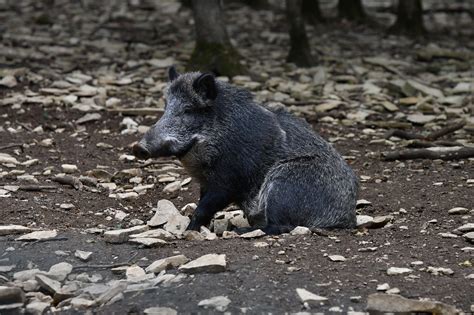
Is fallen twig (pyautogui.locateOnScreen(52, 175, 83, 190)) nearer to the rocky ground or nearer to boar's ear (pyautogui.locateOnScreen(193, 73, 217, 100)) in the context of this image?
the rocky ground

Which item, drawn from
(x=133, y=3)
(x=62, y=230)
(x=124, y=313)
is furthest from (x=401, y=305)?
(x=133, y=3)

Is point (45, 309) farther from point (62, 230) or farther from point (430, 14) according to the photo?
point (430, 14)

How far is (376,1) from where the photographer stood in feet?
74.8

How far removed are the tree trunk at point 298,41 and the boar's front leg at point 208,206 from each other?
7.22m

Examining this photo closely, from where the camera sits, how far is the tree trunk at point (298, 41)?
14.2m

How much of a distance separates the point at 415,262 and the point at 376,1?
17.4 m

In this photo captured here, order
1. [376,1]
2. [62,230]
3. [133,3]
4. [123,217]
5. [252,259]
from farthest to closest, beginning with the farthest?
1. [376,1]
2. [133,3]
3. [123,217]
4. [62,230]
5. [252,259]

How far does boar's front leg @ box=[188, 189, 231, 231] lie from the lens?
7246 mm

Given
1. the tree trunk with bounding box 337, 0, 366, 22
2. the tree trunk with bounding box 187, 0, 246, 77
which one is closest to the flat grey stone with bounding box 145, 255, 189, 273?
the tree trunk with bounding box 187, 0, 246, 77

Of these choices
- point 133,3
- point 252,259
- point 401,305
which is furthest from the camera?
point 133,3

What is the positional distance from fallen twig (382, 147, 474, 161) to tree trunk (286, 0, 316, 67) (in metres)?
4.64

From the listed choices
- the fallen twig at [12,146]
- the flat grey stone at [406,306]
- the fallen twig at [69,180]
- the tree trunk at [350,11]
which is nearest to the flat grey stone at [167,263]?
the flat grey stone at [406,306]

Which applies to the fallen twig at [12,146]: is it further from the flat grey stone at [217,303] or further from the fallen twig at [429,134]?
the flat grey stone at [217,303]

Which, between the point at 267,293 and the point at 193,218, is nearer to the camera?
the point at 267,293
